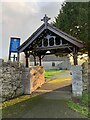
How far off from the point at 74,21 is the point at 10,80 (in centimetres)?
704

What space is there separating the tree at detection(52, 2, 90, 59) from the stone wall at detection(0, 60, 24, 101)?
517 cm

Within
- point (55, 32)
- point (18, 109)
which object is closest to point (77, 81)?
point (55, 32)

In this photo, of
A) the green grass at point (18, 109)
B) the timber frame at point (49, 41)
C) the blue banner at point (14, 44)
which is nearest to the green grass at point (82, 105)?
the green grass at point (18, 109)

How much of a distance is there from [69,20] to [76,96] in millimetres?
6298

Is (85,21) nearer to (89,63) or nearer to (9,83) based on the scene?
(89,63)

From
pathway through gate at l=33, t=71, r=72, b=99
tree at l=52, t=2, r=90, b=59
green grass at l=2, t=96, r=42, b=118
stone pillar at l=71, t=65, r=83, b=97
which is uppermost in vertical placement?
tree at l=52, t=2, r=90, b=59

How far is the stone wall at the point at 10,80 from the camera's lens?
445 inches

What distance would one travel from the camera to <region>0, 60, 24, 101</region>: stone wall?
11.3m

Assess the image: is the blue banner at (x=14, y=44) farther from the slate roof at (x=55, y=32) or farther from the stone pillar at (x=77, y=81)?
the stone pillar at (x=77, y=81)

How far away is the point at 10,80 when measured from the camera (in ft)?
39.3

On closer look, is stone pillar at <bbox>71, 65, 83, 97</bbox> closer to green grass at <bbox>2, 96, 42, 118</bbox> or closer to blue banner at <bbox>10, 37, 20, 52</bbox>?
green grass at <bbox>2, 96, 42, 118</bbox>

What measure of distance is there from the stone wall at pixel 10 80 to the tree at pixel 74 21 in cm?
517

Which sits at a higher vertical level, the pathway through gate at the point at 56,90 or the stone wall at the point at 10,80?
the stone wall at the point at 10,80

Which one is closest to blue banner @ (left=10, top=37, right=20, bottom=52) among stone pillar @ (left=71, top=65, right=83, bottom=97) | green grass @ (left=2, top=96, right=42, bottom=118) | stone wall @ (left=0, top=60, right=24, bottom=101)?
stone wall @ (left=0, top=60, right=24, bottom=101)
